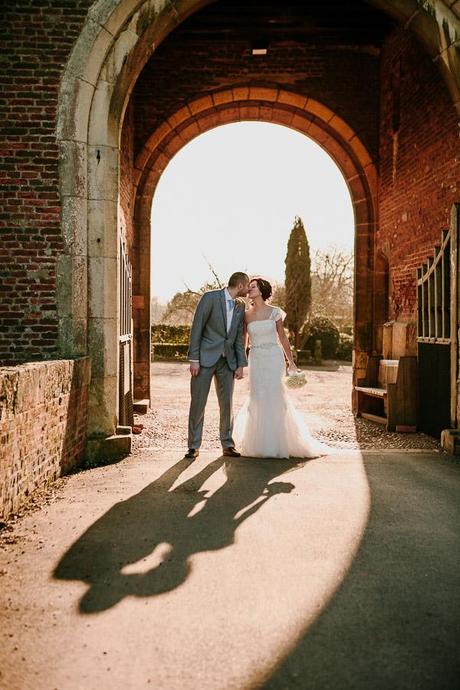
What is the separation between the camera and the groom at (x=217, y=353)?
6602mm

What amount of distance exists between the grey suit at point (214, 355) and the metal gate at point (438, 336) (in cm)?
239

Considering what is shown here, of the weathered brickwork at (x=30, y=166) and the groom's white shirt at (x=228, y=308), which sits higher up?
the weathered brickwork at (x=30, y=166)

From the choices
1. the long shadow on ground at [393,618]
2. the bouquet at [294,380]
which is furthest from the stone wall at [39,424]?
the long shadow on ground at [393,618]

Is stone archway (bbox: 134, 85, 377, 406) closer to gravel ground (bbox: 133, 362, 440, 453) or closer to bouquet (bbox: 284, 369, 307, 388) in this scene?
gravel ground (bbox: 133, 362, 440, 453)

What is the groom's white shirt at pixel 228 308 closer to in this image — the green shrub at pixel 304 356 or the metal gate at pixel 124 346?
the metal gate at pixel 124 346

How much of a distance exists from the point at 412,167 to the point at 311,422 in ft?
13.3

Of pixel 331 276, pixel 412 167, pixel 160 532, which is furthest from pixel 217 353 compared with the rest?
pixel 331 276

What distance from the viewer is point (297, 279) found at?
28.2 meters

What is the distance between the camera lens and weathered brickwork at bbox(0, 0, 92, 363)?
21.3ft

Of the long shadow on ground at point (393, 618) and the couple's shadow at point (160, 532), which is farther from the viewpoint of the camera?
the couple's shadow at point (160, 532)

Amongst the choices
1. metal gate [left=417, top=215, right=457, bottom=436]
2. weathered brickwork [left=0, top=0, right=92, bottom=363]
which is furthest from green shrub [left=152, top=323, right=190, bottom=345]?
weathered brickwork [left=0, top=0, right=92, bottom=363]

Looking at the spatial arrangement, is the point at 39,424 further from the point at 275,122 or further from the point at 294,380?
the point at 275,122

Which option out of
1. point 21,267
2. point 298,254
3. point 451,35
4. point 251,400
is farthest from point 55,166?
point 298,254

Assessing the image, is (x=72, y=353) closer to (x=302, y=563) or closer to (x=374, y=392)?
(x=302, y=563)
